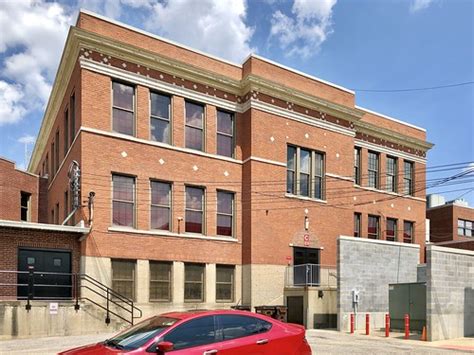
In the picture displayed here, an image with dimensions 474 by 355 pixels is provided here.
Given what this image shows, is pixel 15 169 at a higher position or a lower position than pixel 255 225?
higher

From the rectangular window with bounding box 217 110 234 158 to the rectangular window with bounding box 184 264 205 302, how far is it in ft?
19.2

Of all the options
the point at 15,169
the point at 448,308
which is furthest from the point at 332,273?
the point at 15,169

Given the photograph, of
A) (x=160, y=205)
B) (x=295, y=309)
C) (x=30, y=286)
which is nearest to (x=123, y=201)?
(x=160, y=205)

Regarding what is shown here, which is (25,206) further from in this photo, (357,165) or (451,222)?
(451,222)

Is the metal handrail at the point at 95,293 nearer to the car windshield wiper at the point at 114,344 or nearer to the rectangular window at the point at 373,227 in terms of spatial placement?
the car windshield wiper at the point at 114,344

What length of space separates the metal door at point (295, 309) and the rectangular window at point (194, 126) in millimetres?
8577

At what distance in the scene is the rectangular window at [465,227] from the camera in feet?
146

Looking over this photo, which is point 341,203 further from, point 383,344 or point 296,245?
point 383,344

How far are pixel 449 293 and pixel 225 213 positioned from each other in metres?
10.8

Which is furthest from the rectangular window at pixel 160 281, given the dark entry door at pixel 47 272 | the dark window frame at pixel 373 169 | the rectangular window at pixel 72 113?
the dark window frame at pixel 373 169

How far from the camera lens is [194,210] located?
76.6ft

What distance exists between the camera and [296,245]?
25500mm

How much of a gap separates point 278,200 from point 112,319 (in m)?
10.3

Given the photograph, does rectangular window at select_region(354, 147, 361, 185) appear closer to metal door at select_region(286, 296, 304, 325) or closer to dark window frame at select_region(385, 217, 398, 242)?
dark window frame at select_region(385, 217, 398, 242)
